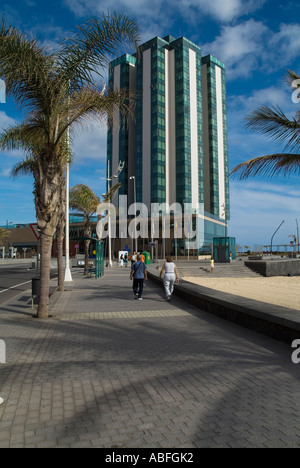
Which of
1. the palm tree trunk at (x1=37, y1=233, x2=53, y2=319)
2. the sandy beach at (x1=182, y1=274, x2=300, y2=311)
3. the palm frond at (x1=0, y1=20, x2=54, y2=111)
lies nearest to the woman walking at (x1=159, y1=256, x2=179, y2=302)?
the sandy beach at (x1=182, y1=274, x2=300, y2=311)

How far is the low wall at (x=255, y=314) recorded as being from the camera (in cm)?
557

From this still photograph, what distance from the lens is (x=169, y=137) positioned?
7712 cm

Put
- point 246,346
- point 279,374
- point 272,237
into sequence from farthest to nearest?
point 272,237, point 246,346, point 279,374

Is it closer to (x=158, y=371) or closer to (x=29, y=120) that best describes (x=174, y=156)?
(x=29, y=120)

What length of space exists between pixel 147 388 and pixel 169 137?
77.0m

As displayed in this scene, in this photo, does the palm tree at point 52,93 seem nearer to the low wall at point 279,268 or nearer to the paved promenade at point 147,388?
the paved promenade at point 147,388

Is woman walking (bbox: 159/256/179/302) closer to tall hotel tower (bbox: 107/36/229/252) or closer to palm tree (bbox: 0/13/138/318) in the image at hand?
palm tree (bbox: 0/13/138/318)

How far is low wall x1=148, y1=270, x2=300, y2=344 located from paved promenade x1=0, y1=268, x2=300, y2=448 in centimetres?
21

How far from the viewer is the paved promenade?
278 cm

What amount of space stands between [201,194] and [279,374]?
3023 inches

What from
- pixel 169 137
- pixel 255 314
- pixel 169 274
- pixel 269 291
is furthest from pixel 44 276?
pixel 169 137

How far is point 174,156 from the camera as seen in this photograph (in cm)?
7694
